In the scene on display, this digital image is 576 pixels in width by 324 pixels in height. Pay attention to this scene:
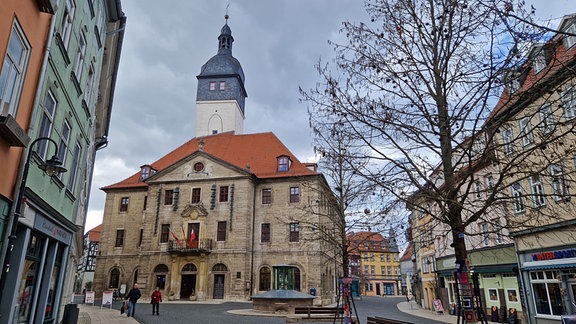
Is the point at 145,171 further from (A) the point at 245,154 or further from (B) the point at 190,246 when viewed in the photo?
(B) the point at 190,246

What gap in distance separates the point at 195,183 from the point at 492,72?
3513 centimetres

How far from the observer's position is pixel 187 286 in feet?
118

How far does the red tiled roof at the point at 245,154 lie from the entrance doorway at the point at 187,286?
37.5ft

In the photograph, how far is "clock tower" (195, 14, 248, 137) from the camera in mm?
52125

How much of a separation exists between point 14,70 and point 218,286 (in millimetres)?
31381

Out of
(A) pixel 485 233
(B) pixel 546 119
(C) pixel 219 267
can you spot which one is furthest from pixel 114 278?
(B) pixel 546 119

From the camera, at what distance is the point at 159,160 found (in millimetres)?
46094

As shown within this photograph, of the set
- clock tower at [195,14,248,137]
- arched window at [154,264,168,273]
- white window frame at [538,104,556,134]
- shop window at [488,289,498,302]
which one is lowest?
shop window at [488,289,498,302]

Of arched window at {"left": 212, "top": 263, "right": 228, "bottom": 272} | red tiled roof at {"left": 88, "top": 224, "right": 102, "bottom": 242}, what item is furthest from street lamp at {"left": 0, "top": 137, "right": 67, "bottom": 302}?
red tiled roof at {"left": 88, "top": 224, "right": 102, "bottom": 242}

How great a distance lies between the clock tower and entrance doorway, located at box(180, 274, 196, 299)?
20996 millimetres

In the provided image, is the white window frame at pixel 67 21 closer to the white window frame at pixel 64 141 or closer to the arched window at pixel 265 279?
the white window frame at pixel 64 141

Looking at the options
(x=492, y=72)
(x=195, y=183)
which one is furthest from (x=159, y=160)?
(x=492, y=72)

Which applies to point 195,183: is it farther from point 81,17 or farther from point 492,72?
point 492,72

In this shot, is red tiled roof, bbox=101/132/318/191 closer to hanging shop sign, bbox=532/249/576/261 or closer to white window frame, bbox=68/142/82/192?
hanging shop sign, bbox=532/249/576/261
